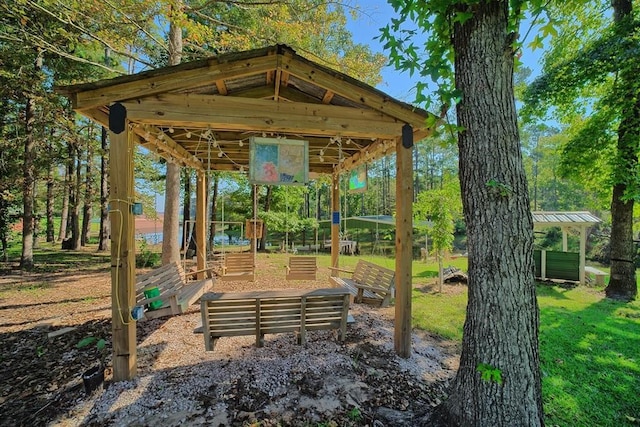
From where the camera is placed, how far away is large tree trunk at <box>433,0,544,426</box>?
185cm

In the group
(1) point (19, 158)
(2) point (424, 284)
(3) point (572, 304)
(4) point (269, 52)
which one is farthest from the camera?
(1) point (19, 158)

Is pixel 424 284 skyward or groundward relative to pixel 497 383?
groundward

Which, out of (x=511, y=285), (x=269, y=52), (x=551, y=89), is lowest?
(x=511, y=285)

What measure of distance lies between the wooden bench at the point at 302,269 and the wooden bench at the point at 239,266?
31.3 inches

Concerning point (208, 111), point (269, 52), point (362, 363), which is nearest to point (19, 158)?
point (208, 111)

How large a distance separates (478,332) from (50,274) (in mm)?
9668

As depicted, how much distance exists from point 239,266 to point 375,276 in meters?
2.92

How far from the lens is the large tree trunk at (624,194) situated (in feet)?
19.9

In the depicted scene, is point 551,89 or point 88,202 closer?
point 551,89

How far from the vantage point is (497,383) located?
1837 millimetres

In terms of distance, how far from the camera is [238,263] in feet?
19.8

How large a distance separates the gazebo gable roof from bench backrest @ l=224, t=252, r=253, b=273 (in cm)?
299

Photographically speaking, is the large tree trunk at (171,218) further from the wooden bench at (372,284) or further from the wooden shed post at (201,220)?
the wooden bench at (372,284)

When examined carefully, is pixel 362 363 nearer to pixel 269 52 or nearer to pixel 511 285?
pixel 511 285
